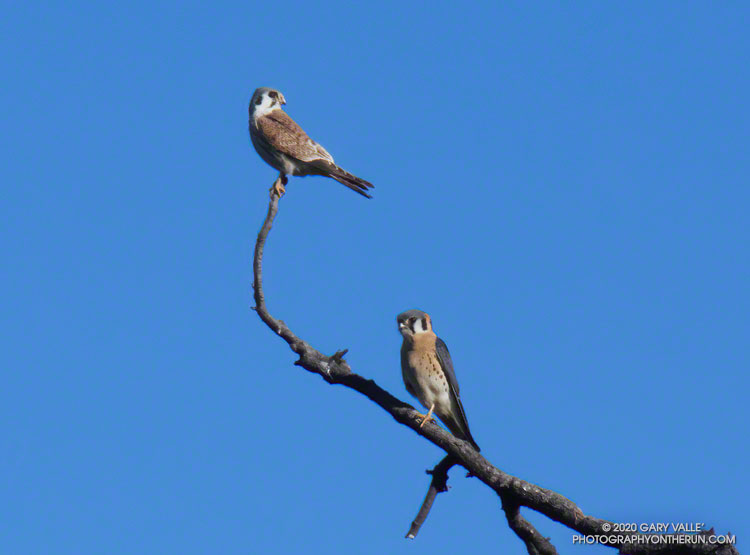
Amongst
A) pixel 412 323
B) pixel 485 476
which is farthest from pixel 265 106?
pixel 485 476

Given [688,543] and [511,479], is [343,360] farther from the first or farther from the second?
[688,543]

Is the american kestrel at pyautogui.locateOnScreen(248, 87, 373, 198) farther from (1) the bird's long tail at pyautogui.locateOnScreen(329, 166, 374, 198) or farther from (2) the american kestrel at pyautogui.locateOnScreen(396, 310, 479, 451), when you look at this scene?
(2) the american kestrel at pyautogui.locateOnScreen(396, 310, 479, 451)

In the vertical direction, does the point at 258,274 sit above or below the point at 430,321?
below

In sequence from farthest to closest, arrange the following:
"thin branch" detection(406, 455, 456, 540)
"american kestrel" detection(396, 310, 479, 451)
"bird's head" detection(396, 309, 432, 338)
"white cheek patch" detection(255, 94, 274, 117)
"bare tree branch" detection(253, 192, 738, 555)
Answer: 1. "white cheek patch" detection(255, 94, 274, 117)
2. "bird's head" detection(396, 309, 432, 338)
3. "american kestrel" detection(396, 310, 479, 451)
4. "thin branch" detection(406, 455, 456, 540)
5. "bare tree branch" detection(253, 192, 738, 555)

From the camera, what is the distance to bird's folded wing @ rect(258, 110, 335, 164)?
7.63 metres

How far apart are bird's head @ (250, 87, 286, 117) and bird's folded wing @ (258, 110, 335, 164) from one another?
23 centimetres

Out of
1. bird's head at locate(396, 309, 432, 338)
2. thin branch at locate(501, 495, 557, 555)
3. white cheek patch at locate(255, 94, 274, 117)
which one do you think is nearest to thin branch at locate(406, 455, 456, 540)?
thin branch at locate(501, 495, 557, 555)

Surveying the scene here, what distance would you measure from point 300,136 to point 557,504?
14.3 ft

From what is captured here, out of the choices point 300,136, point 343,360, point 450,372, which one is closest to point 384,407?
point 343,360

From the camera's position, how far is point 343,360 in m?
5.38

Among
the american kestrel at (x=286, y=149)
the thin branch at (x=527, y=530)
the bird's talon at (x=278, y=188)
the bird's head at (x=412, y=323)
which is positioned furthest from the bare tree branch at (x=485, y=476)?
the american kestrel at (x=286, y=149)

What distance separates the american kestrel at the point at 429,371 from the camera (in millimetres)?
6281

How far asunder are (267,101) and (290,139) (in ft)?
2.68

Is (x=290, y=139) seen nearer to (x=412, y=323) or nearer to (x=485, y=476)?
(x=412, y=323)
